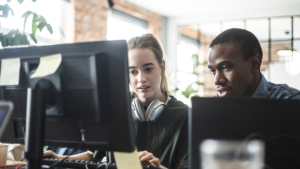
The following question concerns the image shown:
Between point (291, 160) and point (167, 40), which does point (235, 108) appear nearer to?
point (291, 160)

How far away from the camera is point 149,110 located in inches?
56.9

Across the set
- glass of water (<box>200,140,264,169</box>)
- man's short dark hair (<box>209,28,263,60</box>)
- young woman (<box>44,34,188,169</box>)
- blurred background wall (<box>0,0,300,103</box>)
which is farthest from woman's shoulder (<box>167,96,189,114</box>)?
blurred background wall (<box>0,0,300,103</box>)

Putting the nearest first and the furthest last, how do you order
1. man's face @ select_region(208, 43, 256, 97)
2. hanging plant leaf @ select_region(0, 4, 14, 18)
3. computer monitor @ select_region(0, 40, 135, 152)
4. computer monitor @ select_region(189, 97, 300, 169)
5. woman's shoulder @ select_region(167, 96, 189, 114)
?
computer monitor @ select_region(189, 97, 300, 169)
computer monitor @ select_region(0, 40, 135, 152)
man's face @ select_region(208, 43, 256, 97)
woman's shoulder @ select_region(167, 96, 189, 114)
hanging plant leaf @ select_region(0, 4, 14, 18)

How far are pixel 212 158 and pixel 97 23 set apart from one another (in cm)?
431

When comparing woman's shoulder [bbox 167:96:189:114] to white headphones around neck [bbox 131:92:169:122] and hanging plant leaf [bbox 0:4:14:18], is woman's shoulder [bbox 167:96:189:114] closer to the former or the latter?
white headphones around neck [bbox 131:92:169:122]

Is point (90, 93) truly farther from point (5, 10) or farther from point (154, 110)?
point (5, 10)

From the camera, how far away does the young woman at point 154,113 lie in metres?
1.37

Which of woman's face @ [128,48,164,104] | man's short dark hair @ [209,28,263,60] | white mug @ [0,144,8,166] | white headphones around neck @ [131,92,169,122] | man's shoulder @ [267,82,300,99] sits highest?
man's short dark hair @ [209,28,263,60]

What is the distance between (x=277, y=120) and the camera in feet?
2.22

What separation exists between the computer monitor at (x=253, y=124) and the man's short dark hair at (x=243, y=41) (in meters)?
0.72

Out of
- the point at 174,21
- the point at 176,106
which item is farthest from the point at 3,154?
the point at 174,21

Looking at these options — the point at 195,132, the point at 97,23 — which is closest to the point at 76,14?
the point at 97,23

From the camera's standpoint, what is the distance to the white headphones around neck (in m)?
1.43

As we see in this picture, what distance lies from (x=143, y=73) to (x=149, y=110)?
17 centimetres
